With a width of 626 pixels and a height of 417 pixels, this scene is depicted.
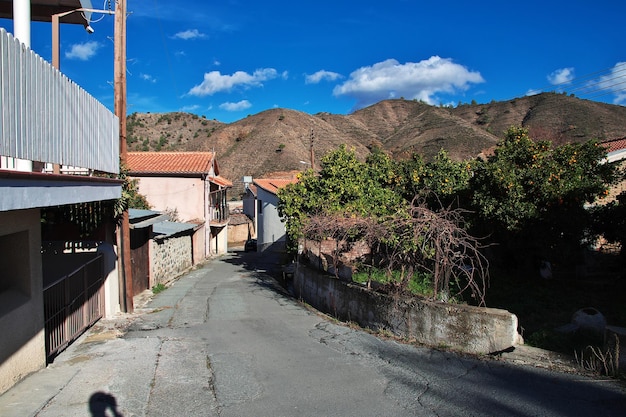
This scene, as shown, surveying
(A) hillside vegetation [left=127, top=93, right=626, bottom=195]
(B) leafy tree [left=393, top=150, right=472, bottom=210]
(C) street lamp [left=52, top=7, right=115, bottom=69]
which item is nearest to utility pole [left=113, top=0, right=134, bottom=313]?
(C) street lamp [left=52, top=7, right=115, bottom=69]

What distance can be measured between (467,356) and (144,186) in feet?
86.6

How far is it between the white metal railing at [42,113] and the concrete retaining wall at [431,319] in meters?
5.98

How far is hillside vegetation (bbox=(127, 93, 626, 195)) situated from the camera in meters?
47.7

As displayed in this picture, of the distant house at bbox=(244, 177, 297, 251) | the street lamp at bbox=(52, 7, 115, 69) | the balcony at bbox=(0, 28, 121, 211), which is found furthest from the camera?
the distant house at bbox=(244, 177, 297, 251)

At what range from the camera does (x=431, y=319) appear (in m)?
8.00

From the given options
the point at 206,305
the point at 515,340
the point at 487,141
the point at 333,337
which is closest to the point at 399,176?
the point at 206,305

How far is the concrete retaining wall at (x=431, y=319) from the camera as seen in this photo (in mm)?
7184

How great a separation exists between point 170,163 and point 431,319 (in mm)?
26634

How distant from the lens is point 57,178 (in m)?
5.43

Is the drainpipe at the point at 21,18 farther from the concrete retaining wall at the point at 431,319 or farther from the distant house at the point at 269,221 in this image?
the distant house at the point at 269,221

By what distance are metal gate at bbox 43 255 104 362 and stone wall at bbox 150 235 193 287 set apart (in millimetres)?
6473

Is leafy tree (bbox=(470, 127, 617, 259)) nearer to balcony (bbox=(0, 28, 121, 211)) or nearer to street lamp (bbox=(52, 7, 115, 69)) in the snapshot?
balcony (bbox=(0, 28, 121, 211))

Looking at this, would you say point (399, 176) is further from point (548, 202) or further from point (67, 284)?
point (67, 284)

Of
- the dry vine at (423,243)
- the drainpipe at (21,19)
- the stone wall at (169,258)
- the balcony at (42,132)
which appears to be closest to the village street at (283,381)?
the dry vine at (423,243)
